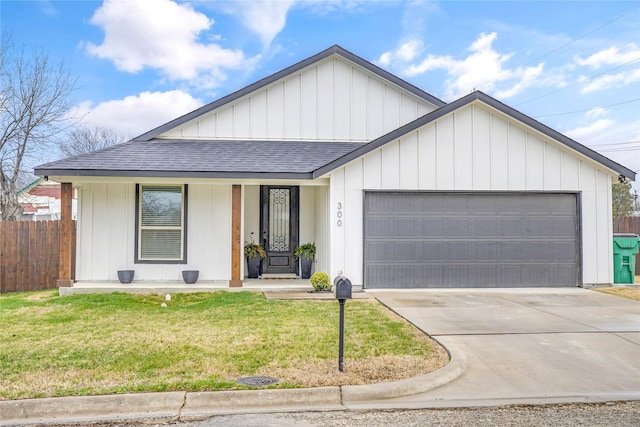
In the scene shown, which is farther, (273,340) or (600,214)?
(600,214)

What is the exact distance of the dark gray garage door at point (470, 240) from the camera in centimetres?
1184

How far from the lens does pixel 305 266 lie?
13461mm

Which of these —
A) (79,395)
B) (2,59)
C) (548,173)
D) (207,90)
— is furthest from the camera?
(207,90)

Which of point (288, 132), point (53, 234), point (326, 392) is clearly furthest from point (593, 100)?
point (326, 392)

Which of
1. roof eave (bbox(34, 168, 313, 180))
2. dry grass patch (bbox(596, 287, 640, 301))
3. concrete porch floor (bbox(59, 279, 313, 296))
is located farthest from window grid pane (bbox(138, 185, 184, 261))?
dry grass patch (bbox(596, 287, 640, 301))

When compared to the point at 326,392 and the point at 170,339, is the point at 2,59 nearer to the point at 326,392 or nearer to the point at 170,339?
the point at 170,339

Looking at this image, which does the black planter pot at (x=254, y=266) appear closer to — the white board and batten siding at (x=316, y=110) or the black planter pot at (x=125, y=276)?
the black planter pot at (x=125, y=276)

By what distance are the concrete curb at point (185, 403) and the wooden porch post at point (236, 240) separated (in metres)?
6.82

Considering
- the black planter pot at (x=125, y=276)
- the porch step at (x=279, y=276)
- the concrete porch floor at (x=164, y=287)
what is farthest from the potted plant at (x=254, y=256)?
the black planter pot at (x=125, y=276)

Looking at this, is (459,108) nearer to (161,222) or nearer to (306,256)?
(306,256)

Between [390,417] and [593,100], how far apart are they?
99.1 ft

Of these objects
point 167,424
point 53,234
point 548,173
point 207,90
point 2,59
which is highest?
point 207,90

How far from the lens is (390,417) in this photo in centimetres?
457

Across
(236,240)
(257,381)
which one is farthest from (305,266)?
(257,381)
